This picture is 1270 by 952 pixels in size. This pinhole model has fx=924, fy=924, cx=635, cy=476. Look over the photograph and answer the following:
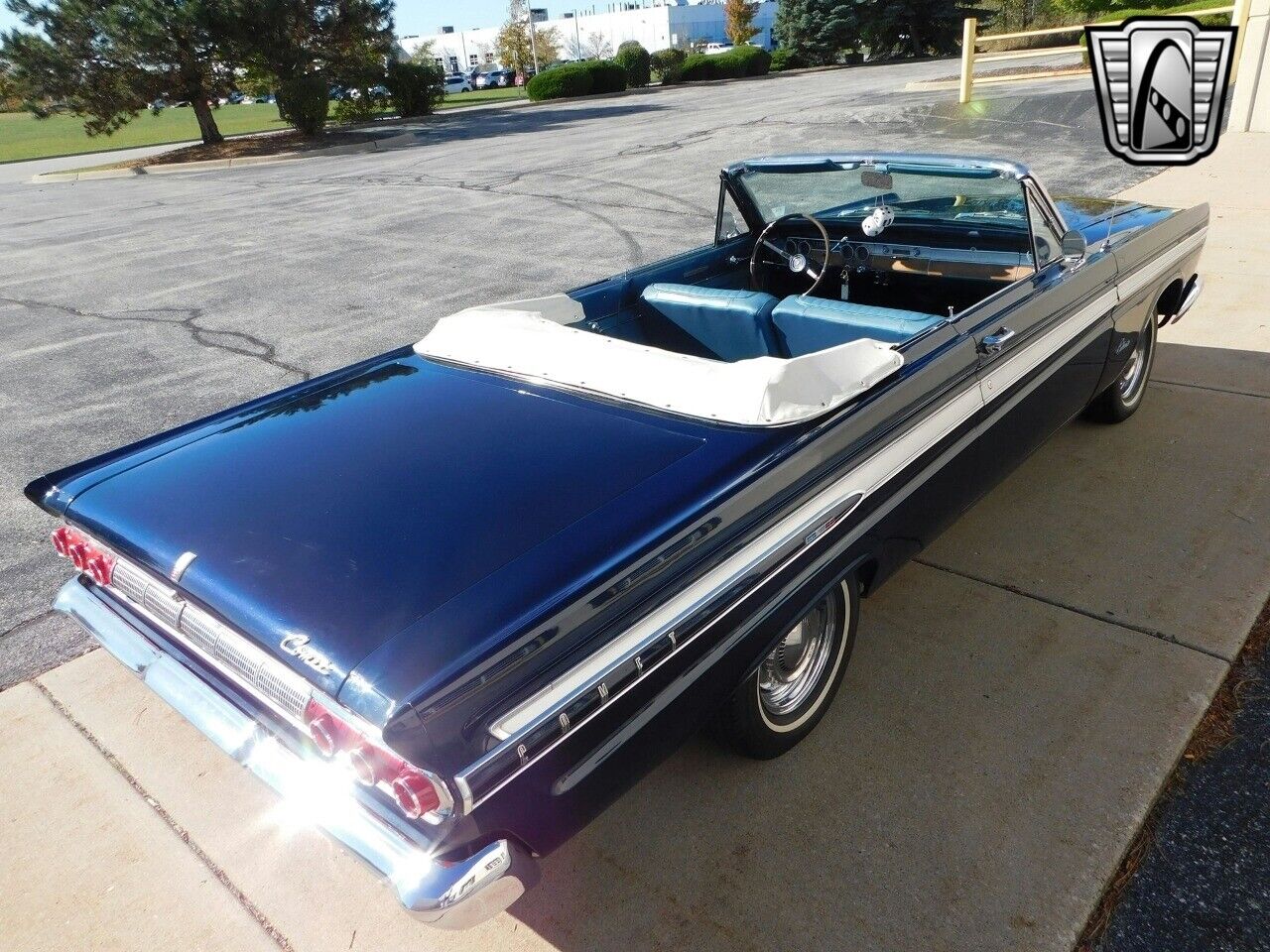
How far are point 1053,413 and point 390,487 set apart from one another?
8.57 ft

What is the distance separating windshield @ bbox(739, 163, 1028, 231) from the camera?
344cm

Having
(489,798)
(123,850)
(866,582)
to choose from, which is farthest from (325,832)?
(866,582)

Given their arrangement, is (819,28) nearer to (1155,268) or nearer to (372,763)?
(1155,268)

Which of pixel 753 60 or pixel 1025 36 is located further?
pixel 753 60

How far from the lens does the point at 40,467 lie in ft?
16.3

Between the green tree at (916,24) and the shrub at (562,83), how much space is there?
11.6 meters

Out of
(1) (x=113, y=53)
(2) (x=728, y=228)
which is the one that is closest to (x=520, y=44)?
(1) (x=113, y=53)

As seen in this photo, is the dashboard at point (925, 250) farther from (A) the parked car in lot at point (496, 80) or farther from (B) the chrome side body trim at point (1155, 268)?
(A) the parked car in lot at point (496, 80)

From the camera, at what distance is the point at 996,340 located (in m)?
3.06

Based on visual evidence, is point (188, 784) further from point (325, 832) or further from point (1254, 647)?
point (1254, 647)

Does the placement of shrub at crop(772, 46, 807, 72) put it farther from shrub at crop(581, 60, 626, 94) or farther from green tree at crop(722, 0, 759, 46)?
green tree at crop(722, 0, 759, 46)

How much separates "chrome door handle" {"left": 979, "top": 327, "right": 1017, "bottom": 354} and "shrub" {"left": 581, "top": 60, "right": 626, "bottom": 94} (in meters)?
31.2

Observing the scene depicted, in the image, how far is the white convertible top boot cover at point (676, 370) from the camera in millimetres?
2439

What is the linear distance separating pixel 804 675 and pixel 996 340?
1.29 meters
